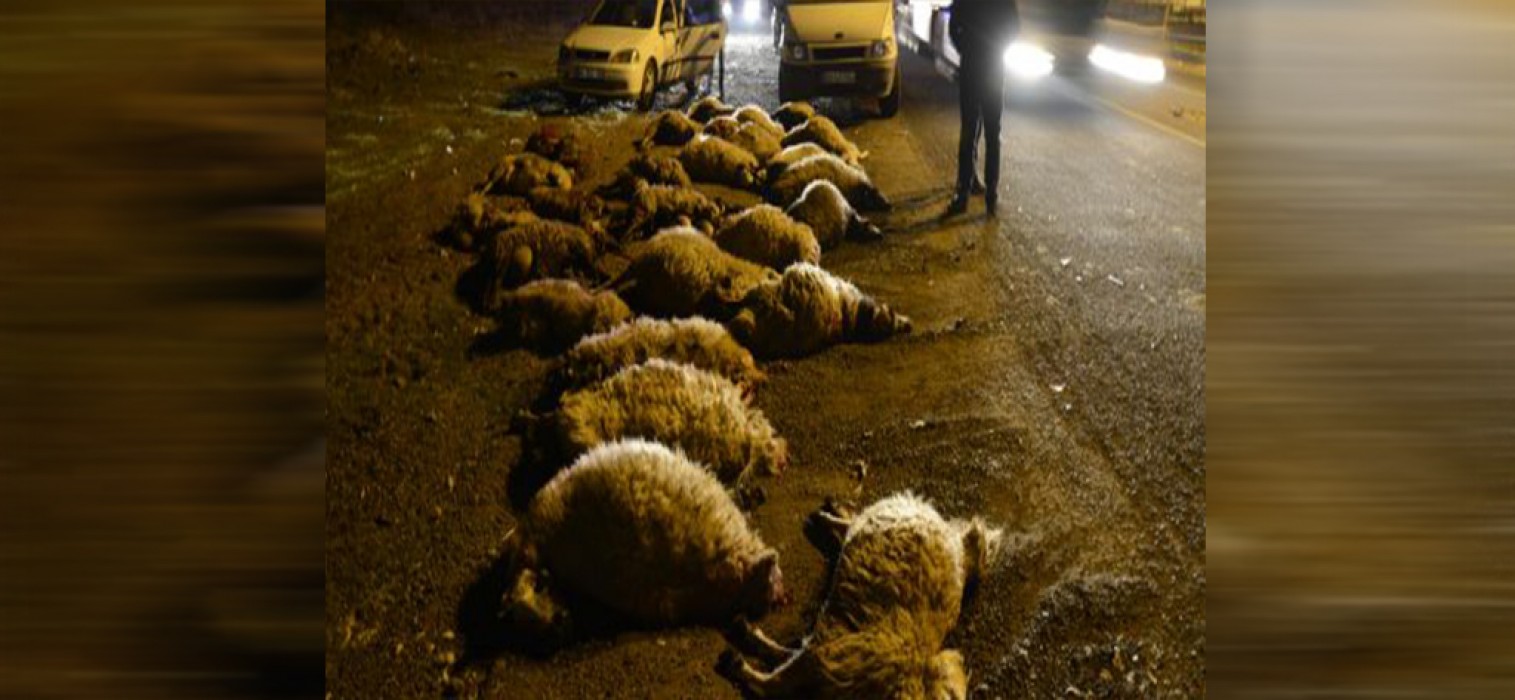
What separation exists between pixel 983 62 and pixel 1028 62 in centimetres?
1321

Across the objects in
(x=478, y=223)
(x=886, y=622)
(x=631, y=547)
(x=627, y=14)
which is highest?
(x=627, y=14)

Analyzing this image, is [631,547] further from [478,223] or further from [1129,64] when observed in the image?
[1129,64]

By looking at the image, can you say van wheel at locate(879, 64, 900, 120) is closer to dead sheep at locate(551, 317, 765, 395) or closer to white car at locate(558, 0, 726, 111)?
white car at locate(558, 0, 726, 111)

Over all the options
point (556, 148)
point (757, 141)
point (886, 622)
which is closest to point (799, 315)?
point (886, 622)

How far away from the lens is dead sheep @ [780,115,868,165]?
35.9ft

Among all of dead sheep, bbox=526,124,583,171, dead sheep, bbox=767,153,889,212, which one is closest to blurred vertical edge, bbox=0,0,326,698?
dead sheep, bbox=767,153,889,212

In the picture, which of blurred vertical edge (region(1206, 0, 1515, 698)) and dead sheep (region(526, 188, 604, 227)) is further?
dead sheep (region(526, 188, 604, 227))

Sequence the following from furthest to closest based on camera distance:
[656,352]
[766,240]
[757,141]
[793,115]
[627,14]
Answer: [627,14] < [793,115] < [757,141] < [766,240] < [656,352]

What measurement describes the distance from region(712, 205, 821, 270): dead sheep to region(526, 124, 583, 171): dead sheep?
352 centimetres

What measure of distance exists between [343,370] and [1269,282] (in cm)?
496

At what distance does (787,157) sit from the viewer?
32.7ft

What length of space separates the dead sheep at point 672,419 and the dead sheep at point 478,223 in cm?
355

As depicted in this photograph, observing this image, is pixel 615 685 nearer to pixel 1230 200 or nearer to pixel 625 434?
pixel 625 434

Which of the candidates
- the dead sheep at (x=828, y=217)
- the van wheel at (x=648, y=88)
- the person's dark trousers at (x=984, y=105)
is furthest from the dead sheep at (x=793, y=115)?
the dead sheep at (x=828, y=217)
